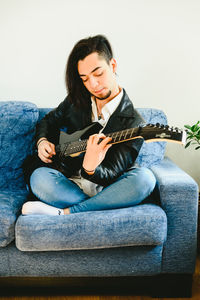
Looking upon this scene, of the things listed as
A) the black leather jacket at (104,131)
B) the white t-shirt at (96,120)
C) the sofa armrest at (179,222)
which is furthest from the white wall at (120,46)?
the sofa armrest at (179,222)

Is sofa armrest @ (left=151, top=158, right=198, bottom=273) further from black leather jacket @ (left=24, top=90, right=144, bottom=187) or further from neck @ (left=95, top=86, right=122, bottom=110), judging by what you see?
neck @ (left=95, top=86, right=122, bottom=110)

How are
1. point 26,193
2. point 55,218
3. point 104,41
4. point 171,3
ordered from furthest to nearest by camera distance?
point 171,3 → point 26,193 → point 104,41 → point 55,218

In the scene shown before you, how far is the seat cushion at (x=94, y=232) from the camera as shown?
42.7 inches

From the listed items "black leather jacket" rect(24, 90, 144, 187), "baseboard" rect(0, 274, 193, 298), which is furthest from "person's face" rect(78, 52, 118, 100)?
"baseboard" rect(0, 274, 193, 298)

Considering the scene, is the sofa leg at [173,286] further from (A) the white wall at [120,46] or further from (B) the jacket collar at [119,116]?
(A) the white wall at [120,46]

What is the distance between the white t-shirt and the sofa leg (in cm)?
47

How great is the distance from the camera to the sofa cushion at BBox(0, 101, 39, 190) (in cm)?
155

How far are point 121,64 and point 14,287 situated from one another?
4.70ft

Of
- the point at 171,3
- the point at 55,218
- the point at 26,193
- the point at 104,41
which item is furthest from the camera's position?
the point at 171,3

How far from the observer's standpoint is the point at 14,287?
3.95ft

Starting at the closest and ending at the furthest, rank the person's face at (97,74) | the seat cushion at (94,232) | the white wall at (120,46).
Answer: the seat cushion at (94,232), the person's face at (97,74), the white wall at (120,46)

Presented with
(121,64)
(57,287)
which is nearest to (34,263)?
(57,287)

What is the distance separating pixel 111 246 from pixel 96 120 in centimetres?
63

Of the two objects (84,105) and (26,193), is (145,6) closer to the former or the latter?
(84,105)
